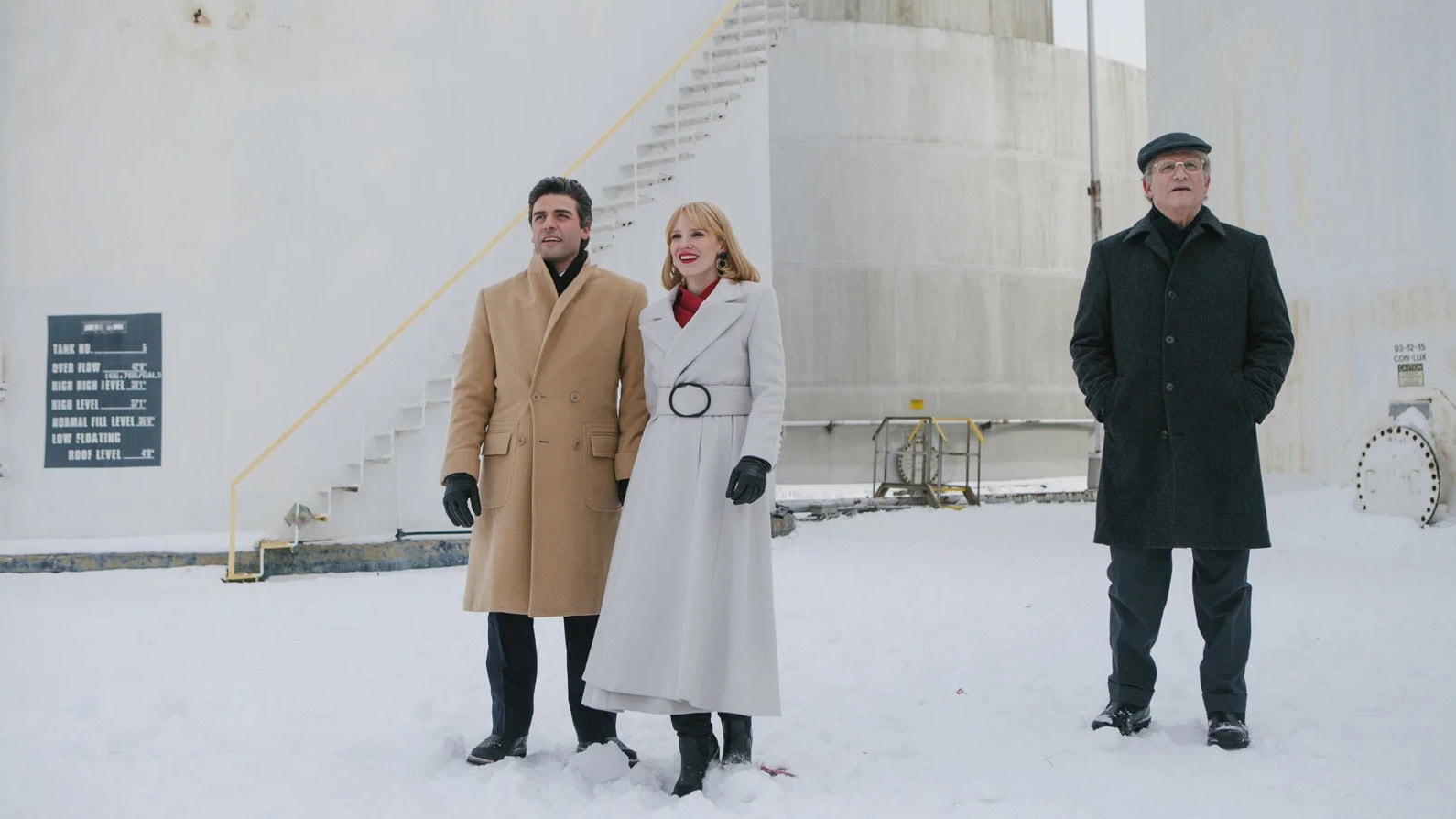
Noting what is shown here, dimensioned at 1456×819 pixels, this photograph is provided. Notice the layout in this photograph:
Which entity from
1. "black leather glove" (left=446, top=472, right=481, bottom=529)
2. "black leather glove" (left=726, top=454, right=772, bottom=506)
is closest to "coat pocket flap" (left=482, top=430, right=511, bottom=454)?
"black leather glove" (left=446, top=472, right=481, bottom=529)

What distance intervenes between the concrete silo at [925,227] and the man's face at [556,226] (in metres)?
15.1

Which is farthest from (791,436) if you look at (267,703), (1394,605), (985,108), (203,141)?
(267,703)

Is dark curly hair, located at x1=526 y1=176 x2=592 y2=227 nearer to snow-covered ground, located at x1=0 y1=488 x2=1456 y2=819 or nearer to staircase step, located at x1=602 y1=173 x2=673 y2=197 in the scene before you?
snow-covered ground, located at x1=0 y1=488 x2=1456 y2=819

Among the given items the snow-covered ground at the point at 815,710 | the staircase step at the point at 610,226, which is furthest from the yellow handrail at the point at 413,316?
the snow-covered ground at the point at 815,710

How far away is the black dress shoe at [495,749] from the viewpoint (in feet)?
13.3

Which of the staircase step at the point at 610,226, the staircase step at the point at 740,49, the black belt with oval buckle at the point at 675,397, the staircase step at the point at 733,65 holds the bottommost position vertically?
the black belt with oval buckle at the point at 675,397

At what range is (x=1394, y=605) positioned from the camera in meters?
7.04

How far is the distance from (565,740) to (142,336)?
8.37 meters

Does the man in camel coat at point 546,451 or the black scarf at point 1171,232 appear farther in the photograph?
the black scarf at point 1171,232

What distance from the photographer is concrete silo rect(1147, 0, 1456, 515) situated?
1001 centimetres

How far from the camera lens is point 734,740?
388cm

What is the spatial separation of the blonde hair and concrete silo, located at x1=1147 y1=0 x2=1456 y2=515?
831 centimetres

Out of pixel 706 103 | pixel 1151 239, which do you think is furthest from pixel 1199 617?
pixel 706 103

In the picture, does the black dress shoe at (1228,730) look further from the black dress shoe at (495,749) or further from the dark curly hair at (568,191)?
the dark curly hair at (568,191)
